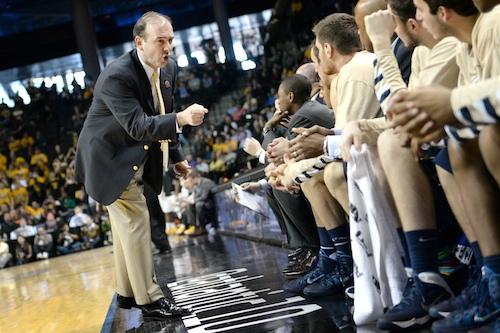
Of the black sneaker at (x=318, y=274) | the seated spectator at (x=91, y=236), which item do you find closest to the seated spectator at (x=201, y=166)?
the seated spectator at (x=91, y=236)

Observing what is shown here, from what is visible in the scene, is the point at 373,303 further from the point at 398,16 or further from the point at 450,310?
the point at 398,16

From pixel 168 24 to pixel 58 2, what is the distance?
22520mm

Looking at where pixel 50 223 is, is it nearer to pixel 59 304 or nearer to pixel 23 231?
pixel 23 231

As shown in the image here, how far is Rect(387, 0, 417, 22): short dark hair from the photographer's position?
2.45m

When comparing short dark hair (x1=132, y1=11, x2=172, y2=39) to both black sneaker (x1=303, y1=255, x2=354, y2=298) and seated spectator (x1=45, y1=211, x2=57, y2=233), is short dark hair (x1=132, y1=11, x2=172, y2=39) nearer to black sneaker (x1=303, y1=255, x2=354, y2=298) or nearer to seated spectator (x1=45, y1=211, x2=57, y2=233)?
black sneaker (x1=303, y1=255, x2=354, y2=298)

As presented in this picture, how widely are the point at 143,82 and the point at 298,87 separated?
35.0 inches

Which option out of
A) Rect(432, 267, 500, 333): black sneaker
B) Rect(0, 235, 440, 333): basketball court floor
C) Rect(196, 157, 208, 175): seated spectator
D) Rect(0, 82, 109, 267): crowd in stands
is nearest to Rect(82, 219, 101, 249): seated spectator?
Rect(0, 82, 109, 267): crowd in stands

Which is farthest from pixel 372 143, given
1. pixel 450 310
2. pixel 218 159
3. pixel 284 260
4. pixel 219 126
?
pixel 219 126

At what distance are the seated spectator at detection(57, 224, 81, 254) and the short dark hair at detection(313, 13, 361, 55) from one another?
1421 cm

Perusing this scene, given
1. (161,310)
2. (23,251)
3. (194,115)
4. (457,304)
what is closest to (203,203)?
(23,251)

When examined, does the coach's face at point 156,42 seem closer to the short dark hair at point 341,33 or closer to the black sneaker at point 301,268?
the short dark hair at point 341,33

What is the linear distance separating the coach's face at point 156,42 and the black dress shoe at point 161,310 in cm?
120

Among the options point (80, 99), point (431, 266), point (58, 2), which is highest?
point (58, 2)

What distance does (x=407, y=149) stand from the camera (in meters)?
2.23
